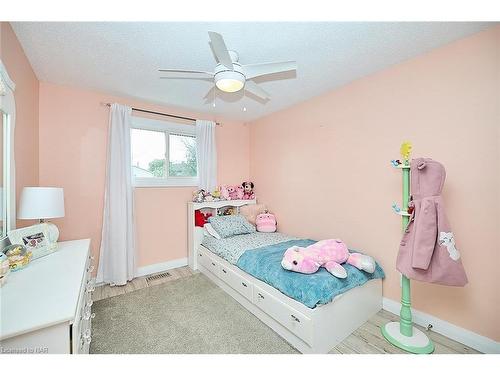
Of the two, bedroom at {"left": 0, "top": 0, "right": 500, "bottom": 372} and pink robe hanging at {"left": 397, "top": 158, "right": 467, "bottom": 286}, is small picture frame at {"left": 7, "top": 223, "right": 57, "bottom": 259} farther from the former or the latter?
pink robe hanging at {"left": 397, "top": 158, "right": 467, "bottom": 286}

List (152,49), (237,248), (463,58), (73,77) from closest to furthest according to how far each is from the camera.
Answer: (463,58), (152,49), (73,77), (237,248)

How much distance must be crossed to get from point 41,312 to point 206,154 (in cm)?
274

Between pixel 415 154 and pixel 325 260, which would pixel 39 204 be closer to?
pixel 325 260

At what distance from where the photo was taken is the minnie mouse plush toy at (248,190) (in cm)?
388

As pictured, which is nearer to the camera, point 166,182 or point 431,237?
point 431,237

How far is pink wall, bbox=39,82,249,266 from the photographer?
2439 millimetres

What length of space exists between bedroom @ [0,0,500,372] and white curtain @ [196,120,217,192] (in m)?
0.34

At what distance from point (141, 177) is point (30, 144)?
117 centimetres

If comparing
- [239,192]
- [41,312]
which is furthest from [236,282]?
[239,192]

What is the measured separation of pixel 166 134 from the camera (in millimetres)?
3250

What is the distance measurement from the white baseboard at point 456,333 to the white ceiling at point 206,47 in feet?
7.49
